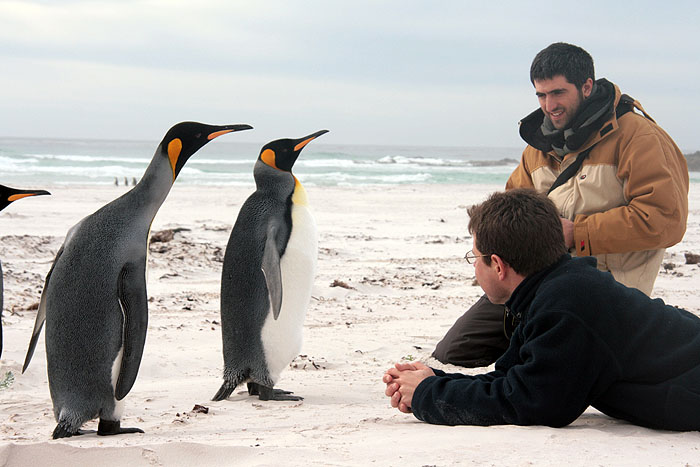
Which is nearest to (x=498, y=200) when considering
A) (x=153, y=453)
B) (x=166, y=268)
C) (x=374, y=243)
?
(x=153, y=453)

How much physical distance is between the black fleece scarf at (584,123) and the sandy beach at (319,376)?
1.26m

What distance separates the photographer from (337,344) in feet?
16.3

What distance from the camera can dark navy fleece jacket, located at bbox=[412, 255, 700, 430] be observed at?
7.06 feet

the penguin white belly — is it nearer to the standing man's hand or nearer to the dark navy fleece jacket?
the standing man's hand

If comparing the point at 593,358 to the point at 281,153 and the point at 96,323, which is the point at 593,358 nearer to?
the point at 96,323

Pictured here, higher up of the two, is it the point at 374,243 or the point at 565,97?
the point at 565,97

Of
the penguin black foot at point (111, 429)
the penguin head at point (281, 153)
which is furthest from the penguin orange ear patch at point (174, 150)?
the penguin black foot at point (111, 429)

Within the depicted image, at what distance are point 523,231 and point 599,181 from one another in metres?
1.11

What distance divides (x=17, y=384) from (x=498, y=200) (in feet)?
9.97

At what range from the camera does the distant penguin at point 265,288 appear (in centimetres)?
381

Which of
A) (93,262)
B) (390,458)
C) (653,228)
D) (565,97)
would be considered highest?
(565,97)

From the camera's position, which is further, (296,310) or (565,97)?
(296,310)

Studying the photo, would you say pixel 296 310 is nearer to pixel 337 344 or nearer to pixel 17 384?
pixel 337 344

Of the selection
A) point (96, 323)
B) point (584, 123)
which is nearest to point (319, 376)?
point (96, 323)
